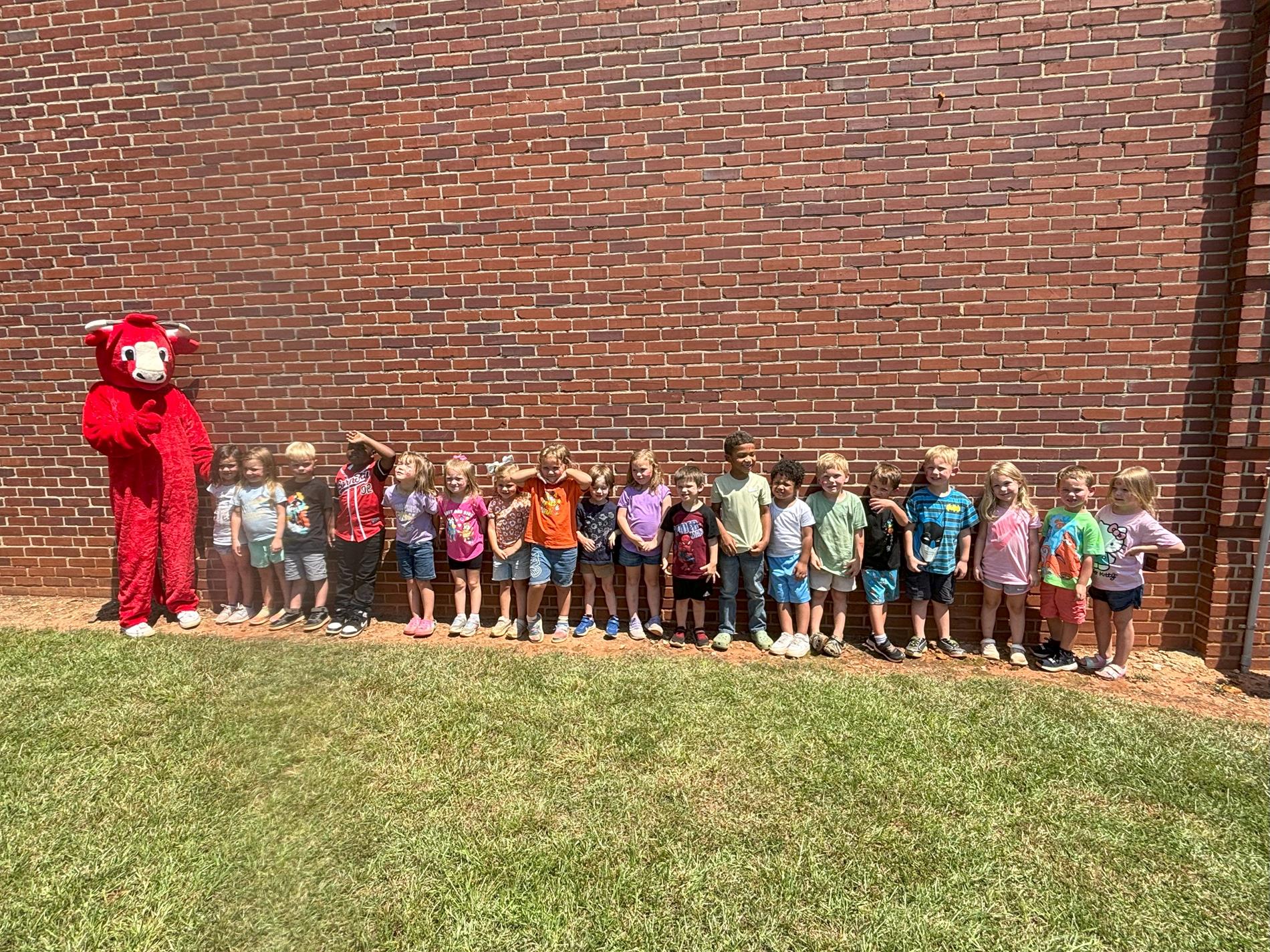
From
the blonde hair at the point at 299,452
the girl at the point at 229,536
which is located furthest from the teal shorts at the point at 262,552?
the blonde hair at the point at 299,452

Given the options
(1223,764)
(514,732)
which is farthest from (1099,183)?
(514,732)

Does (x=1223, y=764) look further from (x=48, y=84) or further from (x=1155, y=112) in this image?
(x=48, y=84)

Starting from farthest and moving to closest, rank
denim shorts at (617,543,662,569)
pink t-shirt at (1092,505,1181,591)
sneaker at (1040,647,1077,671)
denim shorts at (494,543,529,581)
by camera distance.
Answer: denim shorts at (494,543,529,581), denim shorts at (617,543,662,569), sneaker at (1040,647,1077,671), pink t-shirt at (1092,505,1181,591)

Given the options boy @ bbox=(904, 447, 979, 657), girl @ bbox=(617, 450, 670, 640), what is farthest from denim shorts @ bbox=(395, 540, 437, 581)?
boy @ bbox=(904, 447, 979, 657)

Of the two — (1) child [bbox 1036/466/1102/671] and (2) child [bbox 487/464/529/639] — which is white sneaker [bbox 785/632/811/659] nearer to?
(1) child [bbox 1036/466/1102/671]

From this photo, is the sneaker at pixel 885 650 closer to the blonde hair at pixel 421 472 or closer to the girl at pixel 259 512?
the blonde hair at pixel 421 472

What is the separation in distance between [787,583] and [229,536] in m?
4.16

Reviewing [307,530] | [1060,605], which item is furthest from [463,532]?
[1060,605]

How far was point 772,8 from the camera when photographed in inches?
157

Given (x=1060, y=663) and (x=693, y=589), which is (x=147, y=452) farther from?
(x=1060, y=663)

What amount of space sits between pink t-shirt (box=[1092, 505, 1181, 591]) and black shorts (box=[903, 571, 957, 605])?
33.4 inches

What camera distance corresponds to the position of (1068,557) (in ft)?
12.8

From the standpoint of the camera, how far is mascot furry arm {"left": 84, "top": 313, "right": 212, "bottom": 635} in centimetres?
422

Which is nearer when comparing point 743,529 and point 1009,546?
point 1009,546
